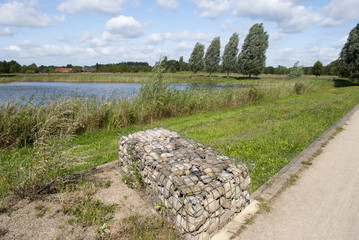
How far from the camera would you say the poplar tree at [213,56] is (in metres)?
48.7

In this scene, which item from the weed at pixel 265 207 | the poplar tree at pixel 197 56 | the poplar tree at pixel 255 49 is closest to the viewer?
the weed at pixel 265 207

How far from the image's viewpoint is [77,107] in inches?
294

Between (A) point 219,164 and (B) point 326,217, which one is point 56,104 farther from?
(B) point 326,217

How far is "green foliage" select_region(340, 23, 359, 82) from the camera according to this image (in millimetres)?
26266

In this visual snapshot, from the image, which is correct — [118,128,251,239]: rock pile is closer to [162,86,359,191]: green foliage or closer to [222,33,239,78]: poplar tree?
[162,86,359,191]: green foliage

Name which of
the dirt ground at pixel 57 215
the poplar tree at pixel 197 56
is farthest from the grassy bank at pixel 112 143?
the poplar tree at pixel 197 56

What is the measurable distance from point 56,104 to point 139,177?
514 cm

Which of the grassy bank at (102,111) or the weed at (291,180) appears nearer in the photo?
the weed at (291,180)

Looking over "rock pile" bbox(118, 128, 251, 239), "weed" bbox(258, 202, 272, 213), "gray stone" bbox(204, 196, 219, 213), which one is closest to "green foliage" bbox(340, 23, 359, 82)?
"rock pile" bbox(118, 128, 251, 239)

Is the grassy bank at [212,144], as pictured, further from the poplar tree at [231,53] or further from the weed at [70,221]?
the poplar tree at [231,53]

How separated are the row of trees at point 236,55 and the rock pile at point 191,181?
1684 inches

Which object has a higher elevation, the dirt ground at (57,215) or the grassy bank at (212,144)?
the grassy bank at (212,144)

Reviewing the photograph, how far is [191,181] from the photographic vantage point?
2748mm

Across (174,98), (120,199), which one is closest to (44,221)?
(120,199)
